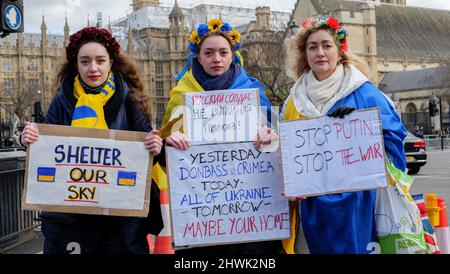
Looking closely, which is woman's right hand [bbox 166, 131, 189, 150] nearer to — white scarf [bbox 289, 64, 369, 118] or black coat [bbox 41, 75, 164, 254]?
black coat [bbox 41, 75, 164, 254]

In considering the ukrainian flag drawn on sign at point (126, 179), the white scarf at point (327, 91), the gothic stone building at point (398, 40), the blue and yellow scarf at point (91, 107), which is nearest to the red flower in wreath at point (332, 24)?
the white scarf at point (327, 91)

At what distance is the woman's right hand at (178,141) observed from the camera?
3.66 meters

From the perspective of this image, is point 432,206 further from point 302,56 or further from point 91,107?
point 91,107

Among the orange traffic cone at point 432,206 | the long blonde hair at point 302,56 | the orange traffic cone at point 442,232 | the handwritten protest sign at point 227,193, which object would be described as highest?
the long blonde hair at point 302,56

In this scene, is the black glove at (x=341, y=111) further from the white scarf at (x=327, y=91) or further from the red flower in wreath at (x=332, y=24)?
the red flower in wreath at (x=332, y=24)

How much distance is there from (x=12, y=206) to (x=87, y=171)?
4659 millimetres

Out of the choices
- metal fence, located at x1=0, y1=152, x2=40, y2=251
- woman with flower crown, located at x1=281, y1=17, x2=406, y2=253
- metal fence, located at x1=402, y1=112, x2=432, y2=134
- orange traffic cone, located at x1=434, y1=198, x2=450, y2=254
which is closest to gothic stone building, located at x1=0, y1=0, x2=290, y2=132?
metal fence, located at x1=402, y1=112, x2=432, y2=134

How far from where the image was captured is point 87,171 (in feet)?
12.1

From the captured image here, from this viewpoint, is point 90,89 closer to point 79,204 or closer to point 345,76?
point 79,204

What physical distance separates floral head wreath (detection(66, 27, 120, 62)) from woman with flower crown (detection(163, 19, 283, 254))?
487 mm

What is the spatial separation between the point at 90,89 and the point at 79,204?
67 cm

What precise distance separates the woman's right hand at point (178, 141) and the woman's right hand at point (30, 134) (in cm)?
77

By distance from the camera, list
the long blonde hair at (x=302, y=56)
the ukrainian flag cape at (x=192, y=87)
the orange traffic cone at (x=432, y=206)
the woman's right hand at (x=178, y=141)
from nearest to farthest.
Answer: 1. the woman's right hand at (x=178, y=141)
2. the ukrainian flag cape at (x=192, y=87)
3. the long blonde hair at (x=302, y=56)
4. the orange traffic cone at (x=432, y=206)

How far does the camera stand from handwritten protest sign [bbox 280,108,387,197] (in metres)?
3.57
